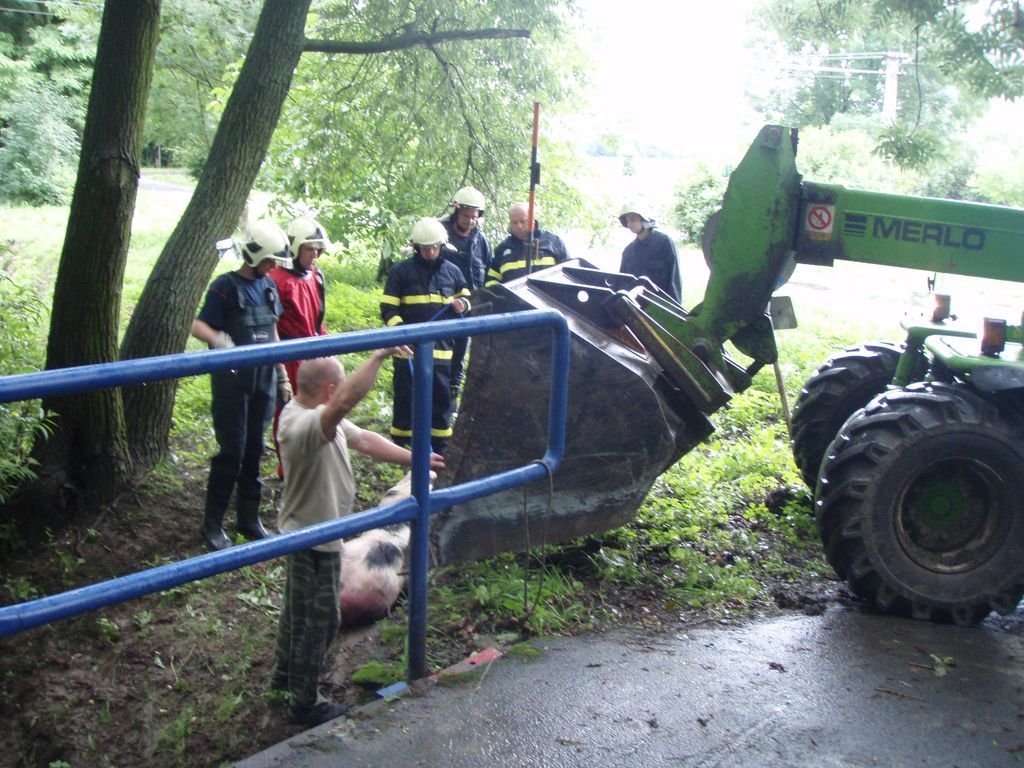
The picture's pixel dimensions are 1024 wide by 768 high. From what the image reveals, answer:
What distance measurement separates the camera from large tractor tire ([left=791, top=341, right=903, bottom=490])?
6098mm

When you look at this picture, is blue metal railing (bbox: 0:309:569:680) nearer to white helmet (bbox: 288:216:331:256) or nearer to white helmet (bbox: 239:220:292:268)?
white helmet (bbox: 239:220:292:268)

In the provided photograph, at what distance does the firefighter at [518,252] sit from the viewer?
27.3ft

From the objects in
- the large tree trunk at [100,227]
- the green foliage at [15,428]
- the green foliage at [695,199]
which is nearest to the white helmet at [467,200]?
the large tree trunk at [100,227]

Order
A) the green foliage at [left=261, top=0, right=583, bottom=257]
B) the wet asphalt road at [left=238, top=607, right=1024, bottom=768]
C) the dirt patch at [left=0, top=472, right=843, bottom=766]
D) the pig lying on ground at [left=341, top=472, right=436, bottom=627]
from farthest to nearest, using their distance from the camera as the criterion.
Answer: the green foliage at [left=261, top=0, right=583, bottom=257] < the pig lying on ground at [left=341, top=472, right=436, bottom=627] < the dirt patch at [left=0, top=472, right=843, bottom=766] < the wet asphalt road at [left=238, top=607, right=1024, bottom=768]

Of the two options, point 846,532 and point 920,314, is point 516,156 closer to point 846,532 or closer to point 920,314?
point 920,314

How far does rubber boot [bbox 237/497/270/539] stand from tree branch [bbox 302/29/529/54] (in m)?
3.01

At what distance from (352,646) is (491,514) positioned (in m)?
0.83

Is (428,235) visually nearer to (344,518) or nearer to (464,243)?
(464,243)

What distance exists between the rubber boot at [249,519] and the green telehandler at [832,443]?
1815mm

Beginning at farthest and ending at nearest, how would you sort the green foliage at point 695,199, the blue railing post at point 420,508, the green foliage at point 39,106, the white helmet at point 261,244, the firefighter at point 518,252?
1. the green foliage at point 695,199
2. the green foliage at point 39,106
3. the firefighter at point 518,252
4. the white helmet at point 261,244
5. the blue railing post at point 420,508

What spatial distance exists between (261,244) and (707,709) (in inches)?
140

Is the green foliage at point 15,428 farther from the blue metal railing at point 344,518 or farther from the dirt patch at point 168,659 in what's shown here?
the blue metal railing at point 344,518

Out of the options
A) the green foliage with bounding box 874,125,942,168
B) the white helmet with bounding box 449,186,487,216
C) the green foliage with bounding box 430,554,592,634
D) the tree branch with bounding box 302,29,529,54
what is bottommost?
the green foliage with bounding box 430,554,592,634

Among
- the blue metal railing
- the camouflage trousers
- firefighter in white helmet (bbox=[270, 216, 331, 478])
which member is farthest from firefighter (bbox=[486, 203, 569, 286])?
the camouflage trousers
